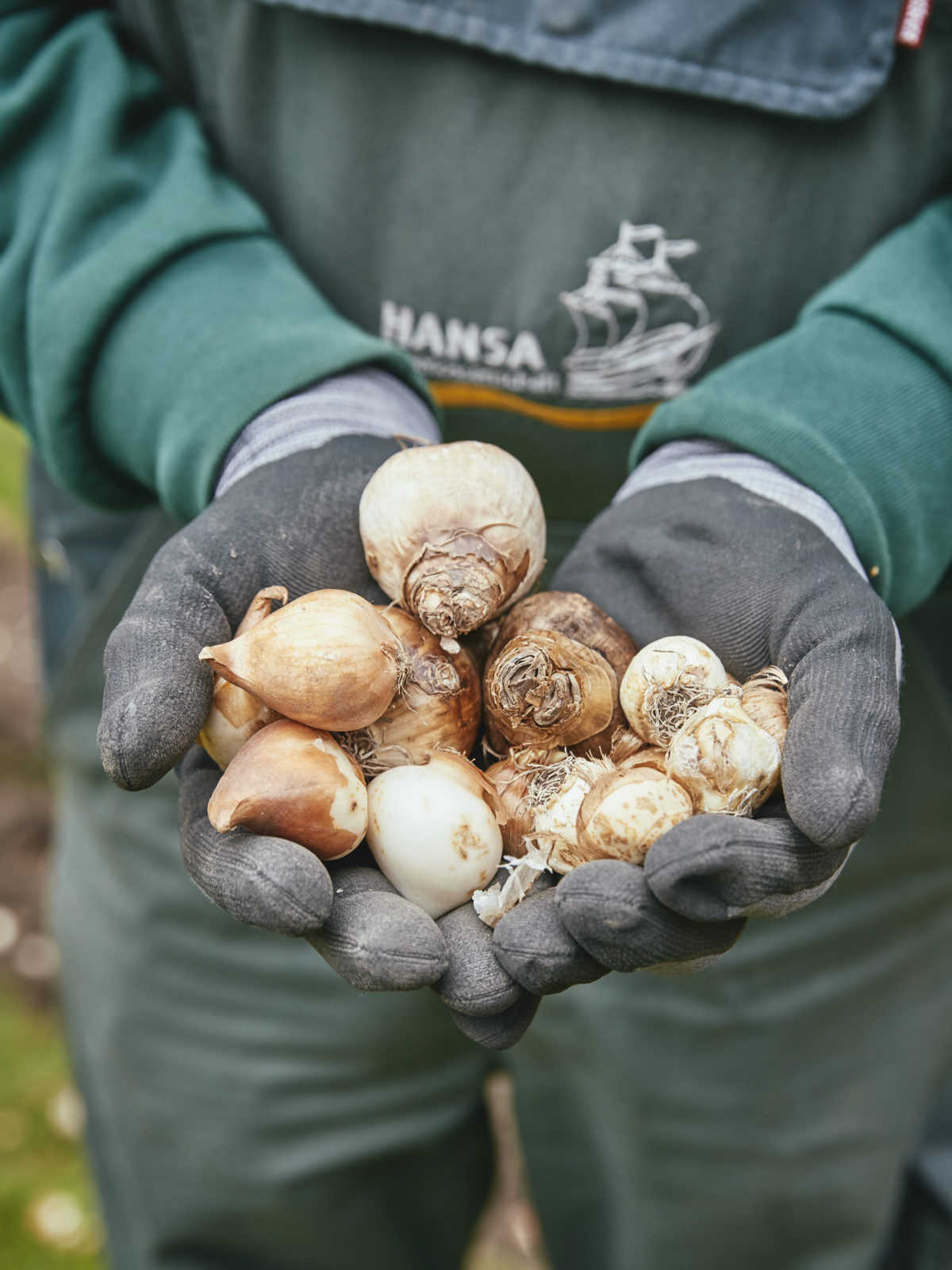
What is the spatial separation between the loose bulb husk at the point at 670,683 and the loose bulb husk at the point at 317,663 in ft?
0.89

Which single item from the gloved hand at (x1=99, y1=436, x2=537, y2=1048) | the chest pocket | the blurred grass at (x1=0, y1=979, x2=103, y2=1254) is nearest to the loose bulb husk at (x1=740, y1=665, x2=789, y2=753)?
the gloved hand at (x1=99, y1=436, x2=537, y2=1048)

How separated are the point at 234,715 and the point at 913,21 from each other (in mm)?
1160

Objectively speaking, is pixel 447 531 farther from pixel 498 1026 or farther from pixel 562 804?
pixel 498 1026

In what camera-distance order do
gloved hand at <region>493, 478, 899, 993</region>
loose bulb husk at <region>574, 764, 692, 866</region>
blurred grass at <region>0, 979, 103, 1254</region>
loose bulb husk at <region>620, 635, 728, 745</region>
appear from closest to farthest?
gloved hand at <region>493, 478, 899, 993</region> → loose bulb husk at <region>574, 764, 692, 866</region> → loose bulb husk at <region>620, 635, 728, 745</region> → blurred grass at <region>0, 979, 103, 1254</region>

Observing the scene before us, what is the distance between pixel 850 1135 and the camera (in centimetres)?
211

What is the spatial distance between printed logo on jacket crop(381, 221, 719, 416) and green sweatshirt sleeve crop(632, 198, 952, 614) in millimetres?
159

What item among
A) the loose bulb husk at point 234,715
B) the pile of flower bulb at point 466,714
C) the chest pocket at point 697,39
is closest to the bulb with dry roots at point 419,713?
the pile of flower bulb at point 466,714

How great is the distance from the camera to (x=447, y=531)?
4.23 ft

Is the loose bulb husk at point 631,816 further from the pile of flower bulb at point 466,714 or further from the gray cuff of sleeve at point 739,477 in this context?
the gray cuff of sleeve at point 739,477

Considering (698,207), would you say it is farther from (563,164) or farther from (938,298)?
(938,298)

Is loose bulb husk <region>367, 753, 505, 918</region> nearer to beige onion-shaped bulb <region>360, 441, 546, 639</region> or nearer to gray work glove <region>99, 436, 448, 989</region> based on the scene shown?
gray work glove <region>99, 436, 448, 989</region>

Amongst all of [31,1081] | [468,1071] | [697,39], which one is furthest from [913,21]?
[31,1081]

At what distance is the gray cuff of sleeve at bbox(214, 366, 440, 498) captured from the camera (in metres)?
1.39

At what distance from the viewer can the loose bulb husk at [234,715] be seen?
3.90ft
